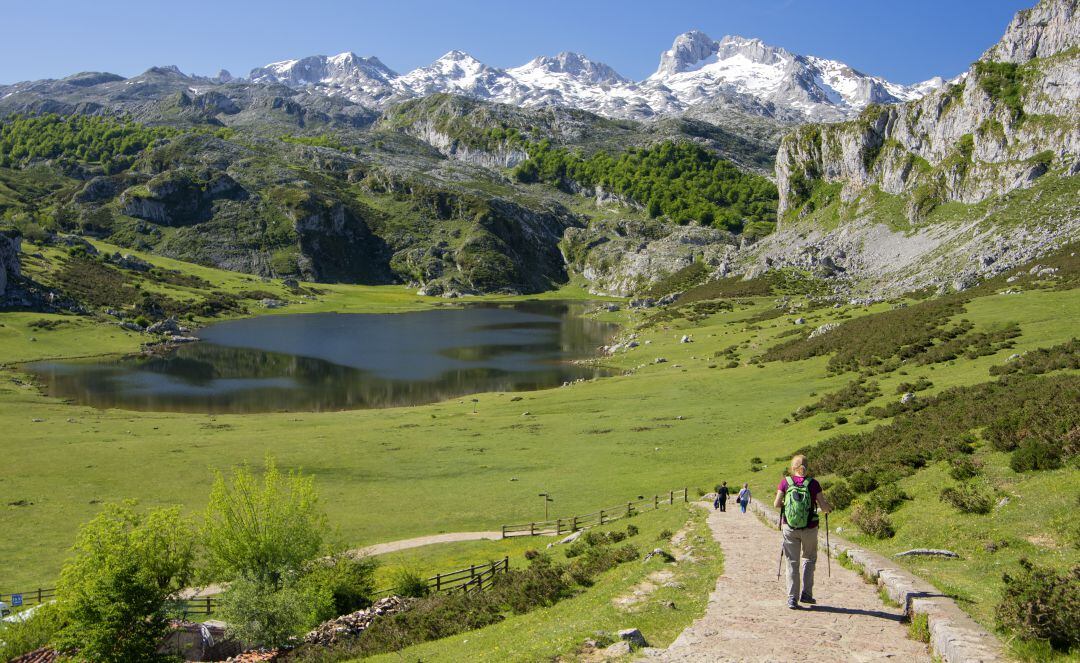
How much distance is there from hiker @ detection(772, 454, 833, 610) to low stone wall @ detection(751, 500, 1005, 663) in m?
2.34

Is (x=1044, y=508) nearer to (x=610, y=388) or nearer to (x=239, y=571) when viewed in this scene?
(x=239, y=571)

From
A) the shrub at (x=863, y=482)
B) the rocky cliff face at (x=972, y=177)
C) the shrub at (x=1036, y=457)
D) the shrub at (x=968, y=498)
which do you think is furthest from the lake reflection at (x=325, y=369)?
the shrub at (x=1036, y=457)

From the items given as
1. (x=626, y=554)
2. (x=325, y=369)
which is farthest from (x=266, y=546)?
(x=325, y=369)

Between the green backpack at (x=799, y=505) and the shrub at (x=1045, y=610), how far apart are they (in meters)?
4.08

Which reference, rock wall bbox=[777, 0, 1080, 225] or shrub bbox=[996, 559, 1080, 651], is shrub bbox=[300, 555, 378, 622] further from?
rock wall bbox=[777, 0, 1080, 225]

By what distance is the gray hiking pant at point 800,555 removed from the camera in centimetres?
1563

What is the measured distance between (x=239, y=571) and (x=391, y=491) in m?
22.6

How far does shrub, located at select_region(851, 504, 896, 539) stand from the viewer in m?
23.0

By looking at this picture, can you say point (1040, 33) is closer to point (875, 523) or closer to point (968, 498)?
point (968, 498)

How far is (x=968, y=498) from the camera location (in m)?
22.1

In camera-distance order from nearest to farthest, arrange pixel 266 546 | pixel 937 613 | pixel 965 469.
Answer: pixel 937 613 → pixel 965 469 → pixel 266 546

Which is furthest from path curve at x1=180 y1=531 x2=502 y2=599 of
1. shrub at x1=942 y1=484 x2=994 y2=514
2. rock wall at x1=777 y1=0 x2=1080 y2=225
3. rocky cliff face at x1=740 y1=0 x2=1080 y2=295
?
rock wall at x1=777 y1=0 x2=1080 y2=225

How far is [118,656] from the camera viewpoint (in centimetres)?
2758

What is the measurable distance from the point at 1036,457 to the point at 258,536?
35.1 meters
